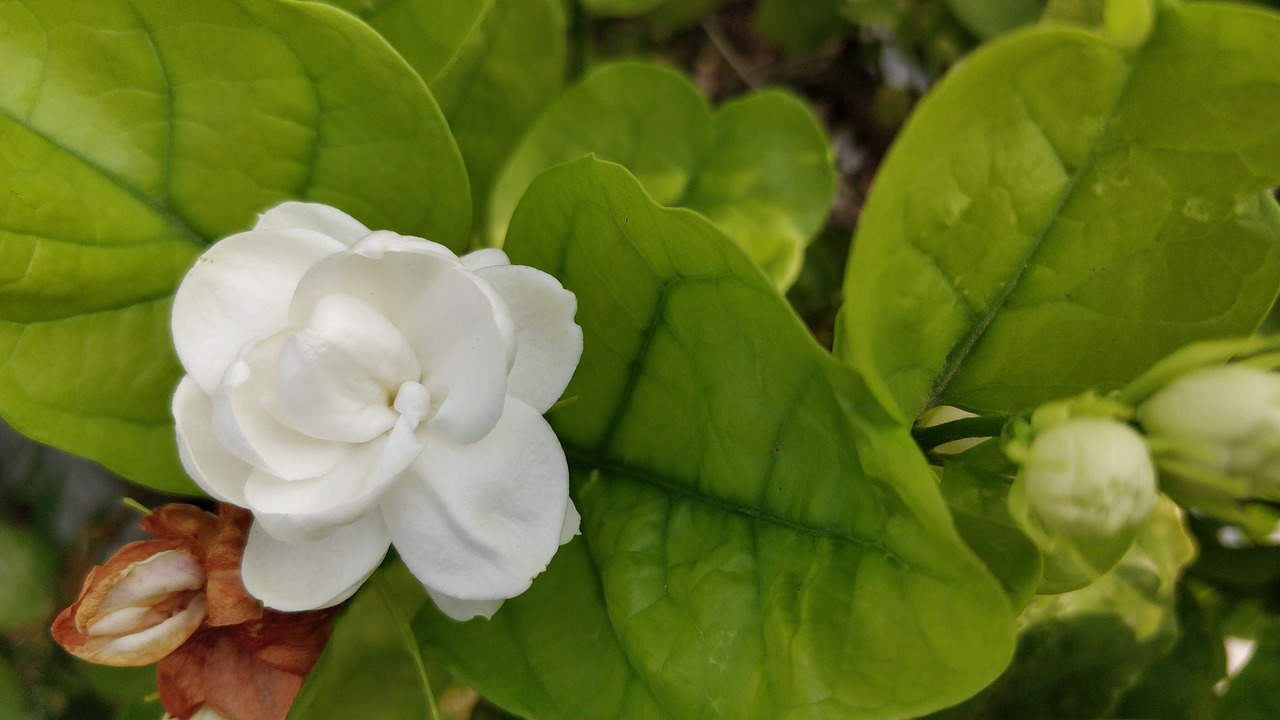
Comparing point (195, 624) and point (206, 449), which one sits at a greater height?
point (206, 449)

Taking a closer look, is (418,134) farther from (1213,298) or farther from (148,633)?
(1213,298)

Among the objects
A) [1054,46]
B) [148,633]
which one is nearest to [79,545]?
[148,633]

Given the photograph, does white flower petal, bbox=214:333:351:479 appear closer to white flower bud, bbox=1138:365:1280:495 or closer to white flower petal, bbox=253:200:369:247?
white flower petal, bbox=253:200:369:247

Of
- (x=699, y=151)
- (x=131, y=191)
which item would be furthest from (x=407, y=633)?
(x=699, y=151)

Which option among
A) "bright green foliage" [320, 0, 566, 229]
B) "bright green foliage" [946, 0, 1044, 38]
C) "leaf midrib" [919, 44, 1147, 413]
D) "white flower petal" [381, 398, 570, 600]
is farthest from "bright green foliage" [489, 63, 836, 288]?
"white flower petal" [381, 398, 570, 600]

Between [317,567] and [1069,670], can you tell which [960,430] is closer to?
[317,567]

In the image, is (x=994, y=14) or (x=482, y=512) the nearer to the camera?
(x=482, y=512)
